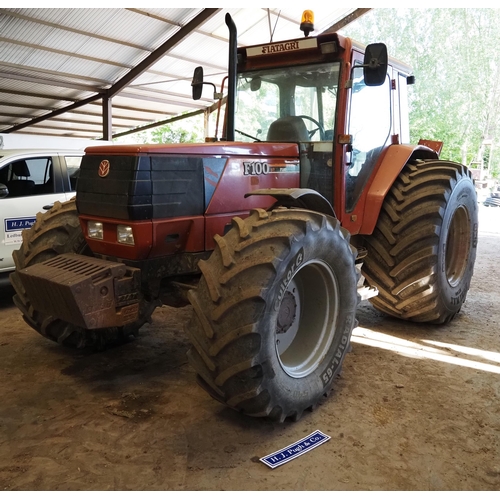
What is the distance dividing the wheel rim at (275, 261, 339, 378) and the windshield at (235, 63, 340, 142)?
1.19 metres

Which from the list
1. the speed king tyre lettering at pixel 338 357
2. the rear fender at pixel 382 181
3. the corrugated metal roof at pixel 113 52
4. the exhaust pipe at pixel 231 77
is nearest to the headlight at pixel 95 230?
the exhaust pipe at pixel 231 77

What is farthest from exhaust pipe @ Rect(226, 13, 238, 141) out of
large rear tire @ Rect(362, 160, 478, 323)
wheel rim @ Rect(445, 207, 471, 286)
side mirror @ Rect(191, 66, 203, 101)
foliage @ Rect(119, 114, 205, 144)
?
foliage @ Rect(119, 114, 205, 144)

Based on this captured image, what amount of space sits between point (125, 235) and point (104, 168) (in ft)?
1.36

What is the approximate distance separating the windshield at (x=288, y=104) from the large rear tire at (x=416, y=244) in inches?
36.7

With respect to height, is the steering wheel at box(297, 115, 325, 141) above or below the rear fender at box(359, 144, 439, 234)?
above

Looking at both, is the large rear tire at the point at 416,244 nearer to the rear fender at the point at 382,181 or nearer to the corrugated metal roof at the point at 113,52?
the rear fender at the point at 382,181

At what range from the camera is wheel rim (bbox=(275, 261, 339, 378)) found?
2.99 meters

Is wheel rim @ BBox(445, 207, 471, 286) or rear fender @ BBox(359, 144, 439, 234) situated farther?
wheel rim @ BBox(445, 207, 471, 286)

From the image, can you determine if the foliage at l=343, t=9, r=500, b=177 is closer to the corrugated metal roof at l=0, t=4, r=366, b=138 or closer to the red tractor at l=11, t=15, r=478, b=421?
the corrugated metal roof at l=0, t=4, r=366, b=138

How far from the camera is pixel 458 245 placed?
4871 millimetres

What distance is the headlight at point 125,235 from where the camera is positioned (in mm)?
2797

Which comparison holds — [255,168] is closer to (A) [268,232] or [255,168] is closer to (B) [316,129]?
(B) [316,129]

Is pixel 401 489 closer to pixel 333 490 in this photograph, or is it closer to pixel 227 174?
pixel 333 490

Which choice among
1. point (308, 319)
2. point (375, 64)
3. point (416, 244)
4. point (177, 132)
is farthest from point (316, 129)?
point (177, 132)
